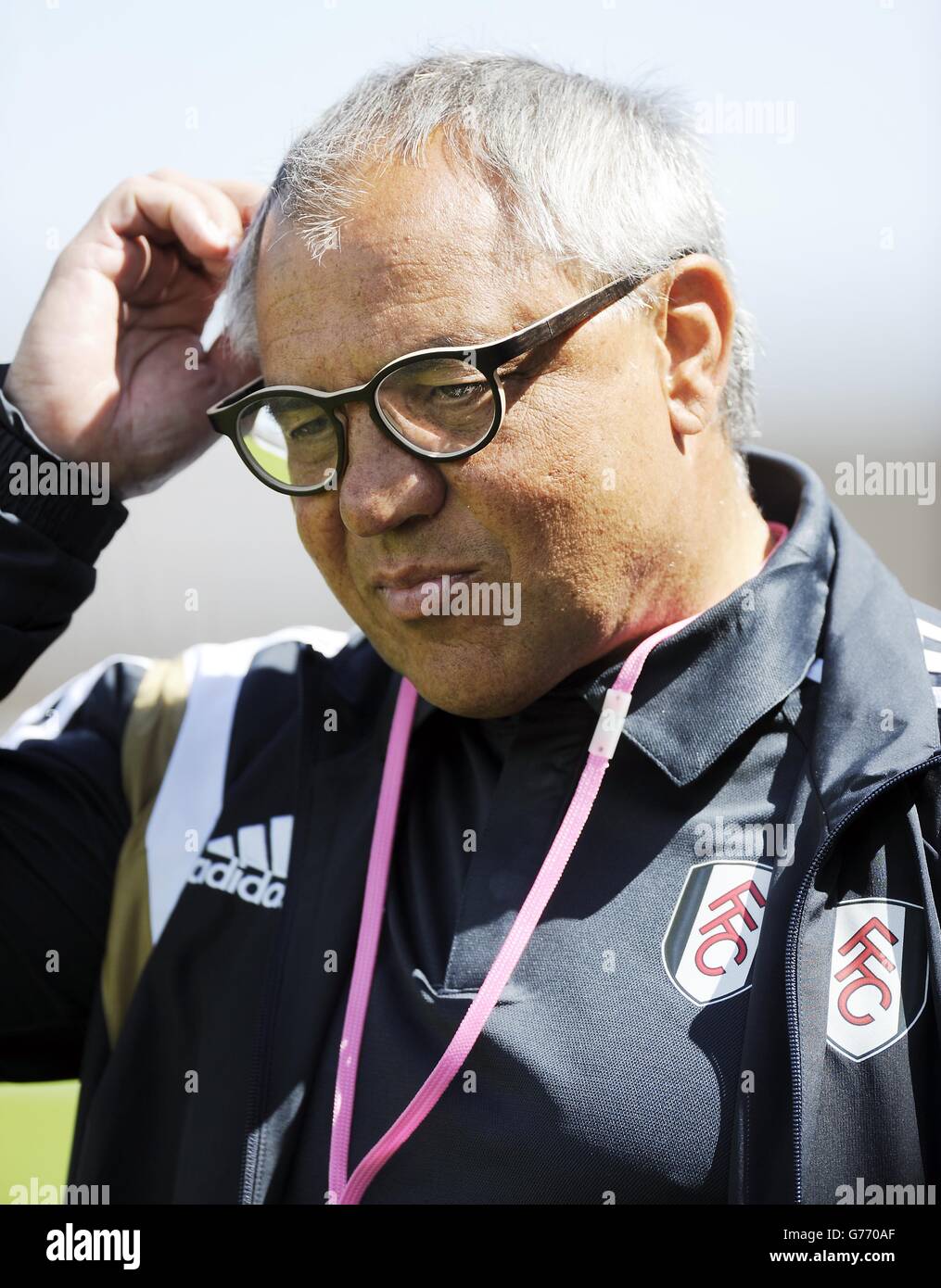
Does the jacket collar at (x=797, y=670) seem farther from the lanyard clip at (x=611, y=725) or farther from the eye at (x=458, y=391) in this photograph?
the eye at (x=458, y=391)

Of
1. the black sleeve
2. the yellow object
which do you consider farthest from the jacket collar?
the yellow object

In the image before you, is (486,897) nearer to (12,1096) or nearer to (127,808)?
(127,808)

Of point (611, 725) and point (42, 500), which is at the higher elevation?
point (42, 500)

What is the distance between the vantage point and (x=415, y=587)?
1595 mm

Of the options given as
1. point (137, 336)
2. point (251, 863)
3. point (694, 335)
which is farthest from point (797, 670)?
point (137, 336)

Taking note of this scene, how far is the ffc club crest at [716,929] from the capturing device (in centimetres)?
146

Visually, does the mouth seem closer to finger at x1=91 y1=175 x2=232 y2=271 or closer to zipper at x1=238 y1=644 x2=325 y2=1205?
zipper at x1=238 y1=644 x2=325 y2=1205

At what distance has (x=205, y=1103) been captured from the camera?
67.4 inches

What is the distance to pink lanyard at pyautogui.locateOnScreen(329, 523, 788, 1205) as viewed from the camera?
1483 mm

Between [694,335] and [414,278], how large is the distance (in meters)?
0.41

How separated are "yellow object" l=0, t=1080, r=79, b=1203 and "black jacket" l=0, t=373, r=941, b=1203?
713 millimetres

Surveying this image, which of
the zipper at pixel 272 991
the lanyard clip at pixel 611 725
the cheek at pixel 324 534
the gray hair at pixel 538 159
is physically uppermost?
the gray hair at pixel 538 159

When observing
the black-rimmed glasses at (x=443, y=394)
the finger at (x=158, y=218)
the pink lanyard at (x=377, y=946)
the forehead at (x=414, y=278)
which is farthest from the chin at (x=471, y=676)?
the finger at (x=158, y=218)

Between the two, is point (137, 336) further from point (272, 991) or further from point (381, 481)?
point (272, 991)
